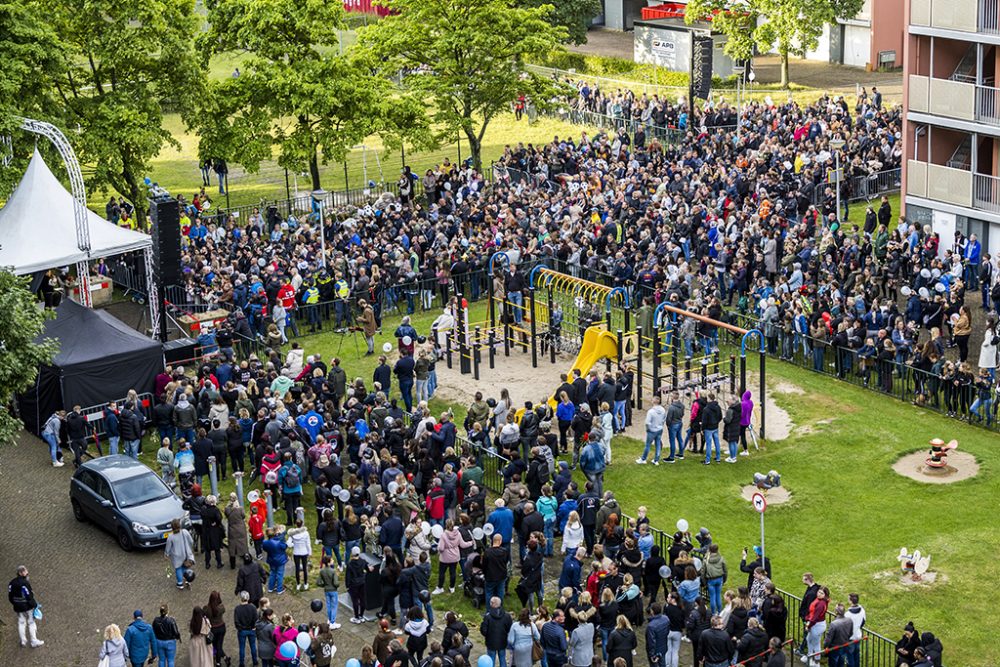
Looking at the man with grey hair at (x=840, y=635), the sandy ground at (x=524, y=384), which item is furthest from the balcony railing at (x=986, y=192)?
the man with grey hair at (x=840, y=635)

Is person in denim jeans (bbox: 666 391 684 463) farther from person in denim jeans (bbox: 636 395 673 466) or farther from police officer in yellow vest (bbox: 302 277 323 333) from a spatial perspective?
police officer in yellow vest (bbox: 302 277 323 333)

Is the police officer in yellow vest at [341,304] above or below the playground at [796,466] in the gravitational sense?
above

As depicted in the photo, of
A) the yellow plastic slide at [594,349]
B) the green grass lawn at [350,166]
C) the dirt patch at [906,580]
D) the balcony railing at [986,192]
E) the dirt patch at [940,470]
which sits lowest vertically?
the dirt patch at [906,580]

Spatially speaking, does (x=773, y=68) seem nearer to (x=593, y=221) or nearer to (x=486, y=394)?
(x=593, y=221)

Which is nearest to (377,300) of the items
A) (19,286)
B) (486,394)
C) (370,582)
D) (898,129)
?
(486,394)

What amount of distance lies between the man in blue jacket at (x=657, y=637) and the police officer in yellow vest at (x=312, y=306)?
20.0 metres

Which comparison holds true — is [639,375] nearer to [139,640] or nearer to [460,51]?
[139,640]

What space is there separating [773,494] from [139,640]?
13.0 metres

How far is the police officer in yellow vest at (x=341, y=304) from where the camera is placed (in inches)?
1623

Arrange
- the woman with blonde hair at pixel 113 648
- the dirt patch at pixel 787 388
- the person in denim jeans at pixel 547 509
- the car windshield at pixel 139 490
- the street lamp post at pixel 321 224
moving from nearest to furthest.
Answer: the woman with blonde hair at pixel 113 648, the person in denim jeans at pixel 547 509, the car windshield at pixel 139 490, the dirt patch at pixel 787 388, the street lamp post at pixel 321 224

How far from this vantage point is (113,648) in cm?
2288

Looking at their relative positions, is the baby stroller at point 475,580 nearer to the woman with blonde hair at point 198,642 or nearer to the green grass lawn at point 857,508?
the green grass lawn at point 857,508

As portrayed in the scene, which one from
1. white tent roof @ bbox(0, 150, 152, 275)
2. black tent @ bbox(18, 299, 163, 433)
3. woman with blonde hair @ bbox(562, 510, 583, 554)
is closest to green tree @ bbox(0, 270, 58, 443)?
black tent @ bbox(18, 299, 163, 433)

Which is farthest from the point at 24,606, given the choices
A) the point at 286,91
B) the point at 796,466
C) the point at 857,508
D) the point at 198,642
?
the point at 286,91
